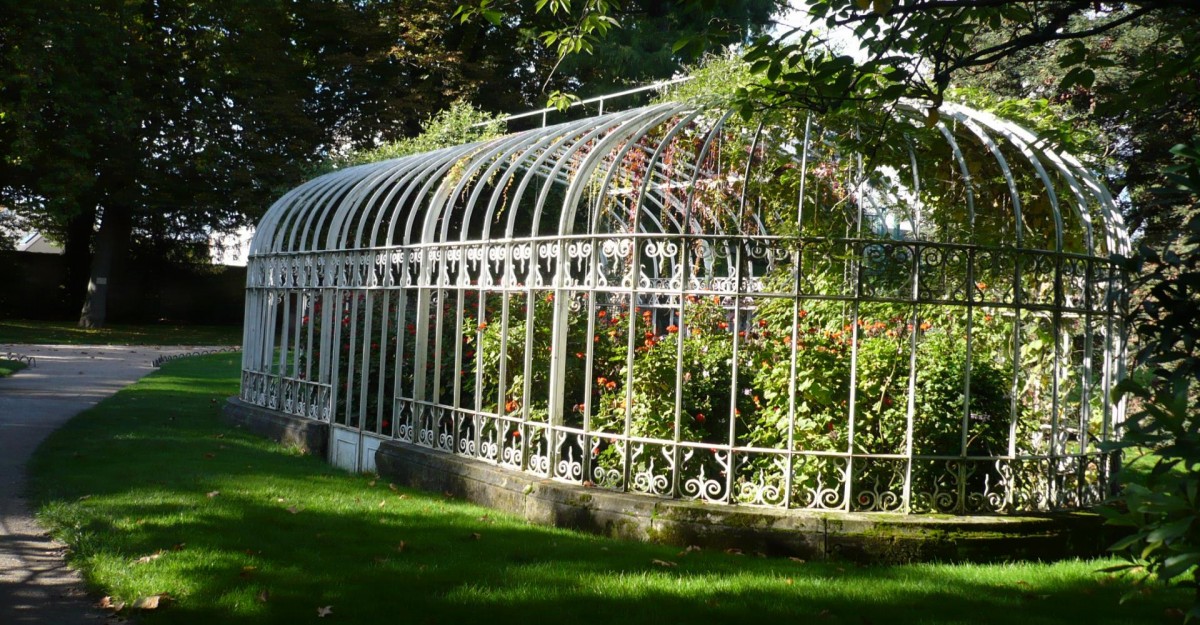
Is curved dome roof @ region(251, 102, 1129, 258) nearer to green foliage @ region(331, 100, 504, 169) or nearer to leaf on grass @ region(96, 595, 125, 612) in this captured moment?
leaf on grass @ region(96, 595, 125, 612)

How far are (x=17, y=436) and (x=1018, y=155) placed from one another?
10.5 meters

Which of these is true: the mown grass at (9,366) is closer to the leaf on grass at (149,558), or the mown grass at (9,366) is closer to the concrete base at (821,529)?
the leaf on grass at (149,558)

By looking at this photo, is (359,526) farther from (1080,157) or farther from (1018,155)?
(1080,157)

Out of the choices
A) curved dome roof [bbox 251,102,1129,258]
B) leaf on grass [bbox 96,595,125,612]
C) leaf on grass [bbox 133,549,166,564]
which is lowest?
leaf on grass [bbox 96,595,125,612]

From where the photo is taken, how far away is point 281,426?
12.2 meters

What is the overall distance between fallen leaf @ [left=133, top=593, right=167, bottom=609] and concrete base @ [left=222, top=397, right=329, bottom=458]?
5.52 m

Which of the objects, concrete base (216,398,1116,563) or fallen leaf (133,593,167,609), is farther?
concrete base (216,398,1116,563)

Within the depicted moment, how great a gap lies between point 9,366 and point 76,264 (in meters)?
17.3

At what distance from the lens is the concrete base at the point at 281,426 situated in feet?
37.0

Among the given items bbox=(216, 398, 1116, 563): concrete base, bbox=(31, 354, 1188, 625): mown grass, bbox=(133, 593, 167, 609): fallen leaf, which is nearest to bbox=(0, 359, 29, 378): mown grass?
bbox=(31, 354, 1188, 625): mown grass

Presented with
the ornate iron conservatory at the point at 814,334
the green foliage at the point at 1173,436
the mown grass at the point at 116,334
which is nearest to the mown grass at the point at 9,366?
the mown grass at the point at 116,334

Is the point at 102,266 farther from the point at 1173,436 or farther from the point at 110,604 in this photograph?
the point at 1173,436

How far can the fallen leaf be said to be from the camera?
5520 millimetres

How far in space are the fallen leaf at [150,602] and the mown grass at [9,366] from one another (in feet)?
46.0
